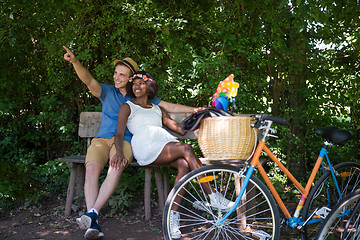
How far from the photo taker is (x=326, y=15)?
357cm

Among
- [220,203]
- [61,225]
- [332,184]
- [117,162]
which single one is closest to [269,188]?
[220,203]

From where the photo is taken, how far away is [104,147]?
4.05m

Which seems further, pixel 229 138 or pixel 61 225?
pixel 61 225

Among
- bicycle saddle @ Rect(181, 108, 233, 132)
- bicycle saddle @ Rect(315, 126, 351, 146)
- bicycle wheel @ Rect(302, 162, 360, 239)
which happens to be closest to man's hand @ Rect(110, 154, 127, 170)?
bicycle saddle @ Rect(181, 108, 233, 132)

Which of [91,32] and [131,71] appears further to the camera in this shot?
[91,32]

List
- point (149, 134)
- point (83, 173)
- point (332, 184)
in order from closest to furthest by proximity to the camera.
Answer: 1. point (332, 184)
2. point (149, 134)
3. point (83, 173)

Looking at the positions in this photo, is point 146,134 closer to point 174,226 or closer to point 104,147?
point 104,147

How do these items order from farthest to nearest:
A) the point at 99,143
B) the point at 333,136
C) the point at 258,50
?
the point at 258,50 < the point at 99,143 < the point at 333,136

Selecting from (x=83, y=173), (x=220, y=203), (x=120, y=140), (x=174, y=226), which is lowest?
(x=174, y=226)

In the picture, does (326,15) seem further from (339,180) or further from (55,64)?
(55,64)

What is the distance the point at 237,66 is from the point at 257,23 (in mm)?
638

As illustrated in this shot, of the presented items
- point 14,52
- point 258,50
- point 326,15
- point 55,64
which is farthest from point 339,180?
point 14,52

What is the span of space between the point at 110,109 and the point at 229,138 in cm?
192

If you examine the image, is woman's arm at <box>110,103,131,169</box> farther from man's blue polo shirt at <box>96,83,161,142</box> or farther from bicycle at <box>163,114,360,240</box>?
bicycle at <box>163,114,360,240</box>
